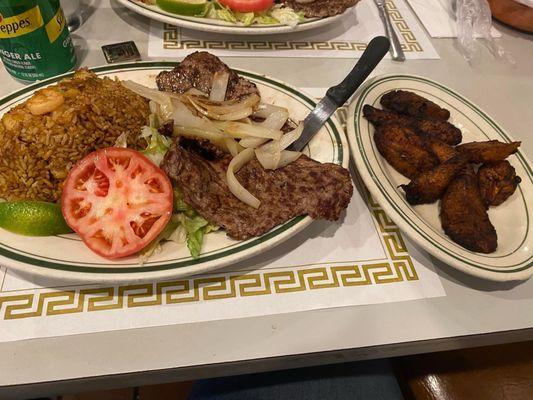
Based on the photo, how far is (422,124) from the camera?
6.63 ft

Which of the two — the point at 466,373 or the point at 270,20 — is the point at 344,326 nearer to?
the point at 466,373

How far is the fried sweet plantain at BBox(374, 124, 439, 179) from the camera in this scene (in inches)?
74.0

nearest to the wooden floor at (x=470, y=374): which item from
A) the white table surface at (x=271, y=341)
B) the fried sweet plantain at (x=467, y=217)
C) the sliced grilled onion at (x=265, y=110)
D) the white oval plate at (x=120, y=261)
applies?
the white table surface at (x=271, y=341)

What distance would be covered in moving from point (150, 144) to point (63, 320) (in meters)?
0.72

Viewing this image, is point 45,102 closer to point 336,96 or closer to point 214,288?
point 214,288

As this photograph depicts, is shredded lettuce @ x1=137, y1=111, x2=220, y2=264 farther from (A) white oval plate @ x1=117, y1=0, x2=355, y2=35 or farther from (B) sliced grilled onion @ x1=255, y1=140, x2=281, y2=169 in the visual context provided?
(A) white oval plate @ x1=117, y1=0, x2=355, y2=35

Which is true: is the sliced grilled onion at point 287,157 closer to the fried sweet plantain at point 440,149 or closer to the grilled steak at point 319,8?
the fried sweet plantain at point 440,149

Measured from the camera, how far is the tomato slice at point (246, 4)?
2.45m

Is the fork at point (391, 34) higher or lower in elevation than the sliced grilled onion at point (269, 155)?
lower

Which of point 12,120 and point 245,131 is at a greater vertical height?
point 12,120

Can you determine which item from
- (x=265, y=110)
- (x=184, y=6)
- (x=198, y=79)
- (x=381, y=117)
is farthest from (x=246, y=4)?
(x=381, y=117)

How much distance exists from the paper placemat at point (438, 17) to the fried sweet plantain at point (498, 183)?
1477 mm

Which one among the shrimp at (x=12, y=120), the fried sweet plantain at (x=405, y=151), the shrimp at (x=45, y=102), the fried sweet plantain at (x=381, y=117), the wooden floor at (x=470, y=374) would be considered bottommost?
the wooden floor at (x=470, y=374)

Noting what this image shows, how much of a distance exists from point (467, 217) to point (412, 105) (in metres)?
0.68
